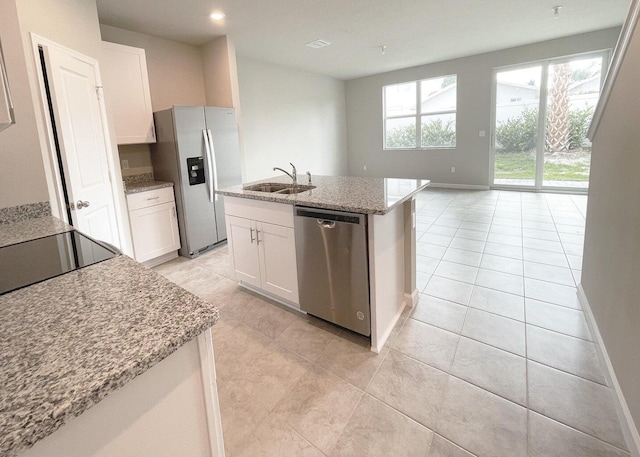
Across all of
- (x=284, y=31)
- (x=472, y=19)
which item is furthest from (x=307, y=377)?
(x=472, y=19)

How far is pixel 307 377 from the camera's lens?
6.22 ft

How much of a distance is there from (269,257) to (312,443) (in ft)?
4.57

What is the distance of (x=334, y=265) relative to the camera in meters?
2.14

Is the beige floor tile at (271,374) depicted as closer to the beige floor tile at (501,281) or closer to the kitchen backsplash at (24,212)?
the kitchen backsplash at (24,212)

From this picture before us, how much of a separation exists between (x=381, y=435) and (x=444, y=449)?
27cm

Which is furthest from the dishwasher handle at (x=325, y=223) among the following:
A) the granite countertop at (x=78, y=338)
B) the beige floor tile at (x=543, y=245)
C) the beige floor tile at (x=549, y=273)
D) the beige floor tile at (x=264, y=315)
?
the beige floor tile at (x=543, y=245)

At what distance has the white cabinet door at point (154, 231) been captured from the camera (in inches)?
138

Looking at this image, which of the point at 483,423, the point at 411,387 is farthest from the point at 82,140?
the point at 483,423

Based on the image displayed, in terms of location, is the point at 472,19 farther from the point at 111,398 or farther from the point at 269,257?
the point at 111,398

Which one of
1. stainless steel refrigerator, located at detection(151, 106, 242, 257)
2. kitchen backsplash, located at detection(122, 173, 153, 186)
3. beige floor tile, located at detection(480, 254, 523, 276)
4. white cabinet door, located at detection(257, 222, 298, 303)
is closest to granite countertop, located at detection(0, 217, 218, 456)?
white cabinet door, located at detection(257, 222, 298, 303)

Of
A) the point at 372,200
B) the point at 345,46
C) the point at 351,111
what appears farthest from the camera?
the point at 351,111

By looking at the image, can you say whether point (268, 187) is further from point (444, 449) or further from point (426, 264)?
point (444, 449)

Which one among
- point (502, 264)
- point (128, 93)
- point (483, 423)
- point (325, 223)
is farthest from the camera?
point (128, 93)

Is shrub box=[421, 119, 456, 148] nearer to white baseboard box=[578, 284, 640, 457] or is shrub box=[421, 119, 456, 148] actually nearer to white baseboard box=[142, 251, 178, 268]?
white baseboard box=[578, 284, 640, 457]
